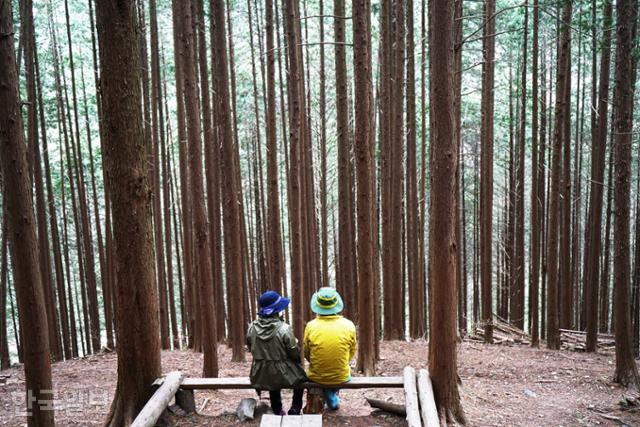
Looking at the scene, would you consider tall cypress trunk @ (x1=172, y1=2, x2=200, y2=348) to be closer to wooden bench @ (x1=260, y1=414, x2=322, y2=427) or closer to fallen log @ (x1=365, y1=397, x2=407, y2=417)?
fallen log @ (x1=365, y1=397, x2=407, y2=417)

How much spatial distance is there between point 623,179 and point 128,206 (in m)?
7.23

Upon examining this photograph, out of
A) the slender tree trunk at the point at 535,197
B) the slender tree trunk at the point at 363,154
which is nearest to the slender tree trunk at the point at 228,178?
the slender tree trunk at the point at 363,154

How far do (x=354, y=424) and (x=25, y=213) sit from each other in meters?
3.89

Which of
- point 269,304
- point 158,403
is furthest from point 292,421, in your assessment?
point 158,403

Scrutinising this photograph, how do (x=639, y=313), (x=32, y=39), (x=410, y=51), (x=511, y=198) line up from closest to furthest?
1. (x=32, y=39)
2. (x=410, y=51)
3. (x=639, y=313)
4. (x=511, y=198)

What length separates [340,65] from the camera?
979 cm

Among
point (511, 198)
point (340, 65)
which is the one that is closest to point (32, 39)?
point (340, 65)

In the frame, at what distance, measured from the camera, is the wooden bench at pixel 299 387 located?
4328mm

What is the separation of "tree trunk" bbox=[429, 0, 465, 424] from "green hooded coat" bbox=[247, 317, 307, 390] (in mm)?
1511

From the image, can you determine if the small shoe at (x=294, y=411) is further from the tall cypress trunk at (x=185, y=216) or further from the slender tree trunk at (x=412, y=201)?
the slender tree trunk at (x=412, y=201)

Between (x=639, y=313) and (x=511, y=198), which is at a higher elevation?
(x=511, y=198)

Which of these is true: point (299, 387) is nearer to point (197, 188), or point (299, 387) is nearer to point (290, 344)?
point (290, 344)

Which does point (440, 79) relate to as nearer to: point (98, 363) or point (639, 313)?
point (98, 363)

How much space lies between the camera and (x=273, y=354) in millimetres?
4938
